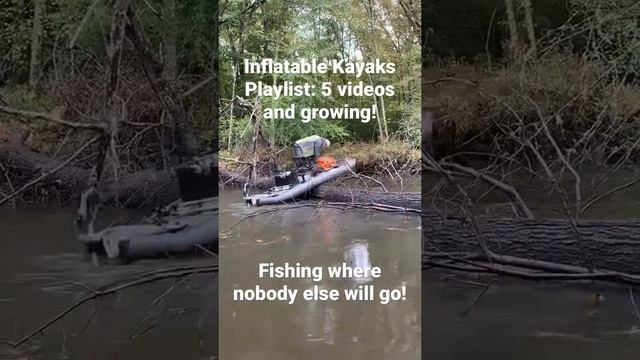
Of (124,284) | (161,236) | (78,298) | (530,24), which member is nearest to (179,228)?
(161,236)

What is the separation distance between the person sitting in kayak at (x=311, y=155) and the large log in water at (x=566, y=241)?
0.69 m

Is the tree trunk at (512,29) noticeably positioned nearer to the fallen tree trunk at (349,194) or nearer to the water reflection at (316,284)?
the fallen tree trunk at (349,194)

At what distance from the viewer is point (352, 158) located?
328cm

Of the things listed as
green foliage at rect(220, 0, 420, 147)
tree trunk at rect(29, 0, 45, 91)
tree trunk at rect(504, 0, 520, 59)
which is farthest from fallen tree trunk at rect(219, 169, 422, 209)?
tree trunk at rect(29, 0, 45, 91)

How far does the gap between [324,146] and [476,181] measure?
2.34 ft

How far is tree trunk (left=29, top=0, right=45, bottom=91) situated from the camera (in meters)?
3.29

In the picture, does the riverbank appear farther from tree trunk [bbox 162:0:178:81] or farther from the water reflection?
tree trunk [bbox 162:0:178:81]

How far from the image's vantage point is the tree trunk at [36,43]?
10.8 ft

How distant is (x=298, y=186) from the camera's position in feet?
10.7

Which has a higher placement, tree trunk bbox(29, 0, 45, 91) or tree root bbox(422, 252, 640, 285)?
tree trunk bbox(29, 0, 45, 91)

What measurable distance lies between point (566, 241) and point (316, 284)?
1.17 metres

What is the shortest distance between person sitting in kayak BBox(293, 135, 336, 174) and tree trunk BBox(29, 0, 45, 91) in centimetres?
122

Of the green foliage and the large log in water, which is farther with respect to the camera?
the large log in water

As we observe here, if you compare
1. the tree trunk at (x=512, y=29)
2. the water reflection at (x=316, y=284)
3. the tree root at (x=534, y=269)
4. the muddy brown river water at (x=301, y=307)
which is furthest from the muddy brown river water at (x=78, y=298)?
the tree trunk at (x=512, y=29)
